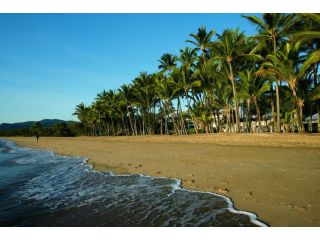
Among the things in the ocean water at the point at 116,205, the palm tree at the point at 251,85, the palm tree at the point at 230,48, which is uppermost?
the palm tree at the point at 230,48

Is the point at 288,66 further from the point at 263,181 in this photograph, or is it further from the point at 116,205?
the point at 116,205

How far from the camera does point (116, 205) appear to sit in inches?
252

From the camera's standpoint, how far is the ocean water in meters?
5.21

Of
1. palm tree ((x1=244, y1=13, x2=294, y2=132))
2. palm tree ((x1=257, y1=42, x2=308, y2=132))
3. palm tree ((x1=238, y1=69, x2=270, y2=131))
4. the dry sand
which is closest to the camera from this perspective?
the dry sand

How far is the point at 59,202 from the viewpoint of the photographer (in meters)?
7.01

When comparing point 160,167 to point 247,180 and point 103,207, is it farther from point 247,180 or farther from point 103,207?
point 103,207

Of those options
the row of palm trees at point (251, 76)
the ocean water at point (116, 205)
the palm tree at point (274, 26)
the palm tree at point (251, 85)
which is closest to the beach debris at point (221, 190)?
the ocean water at point (116, 205)

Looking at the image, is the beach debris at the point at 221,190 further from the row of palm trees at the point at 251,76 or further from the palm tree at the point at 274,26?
the palm tree at the point at 274,26

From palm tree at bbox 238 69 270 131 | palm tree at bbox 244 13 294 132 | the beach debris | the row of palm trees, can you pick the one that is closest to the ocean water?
the beach debris

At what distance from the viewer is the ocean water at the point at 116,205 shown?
5.21 meters

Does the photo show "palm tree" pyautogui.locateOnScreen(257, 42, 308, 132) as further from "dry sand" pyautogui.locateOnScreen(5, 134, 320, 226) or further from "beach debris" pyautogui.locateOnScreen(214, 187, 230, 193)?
"beach debris" pyautogui.locateOnScreen(214, 187, 230, 193)

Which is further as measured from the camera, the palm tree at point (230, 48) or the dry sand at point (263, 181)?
the palm tree at point (230, 48)

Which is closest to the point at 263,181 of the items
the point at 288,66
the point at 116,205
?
the point at 116,205

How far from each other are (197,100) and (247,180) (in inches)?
1457
